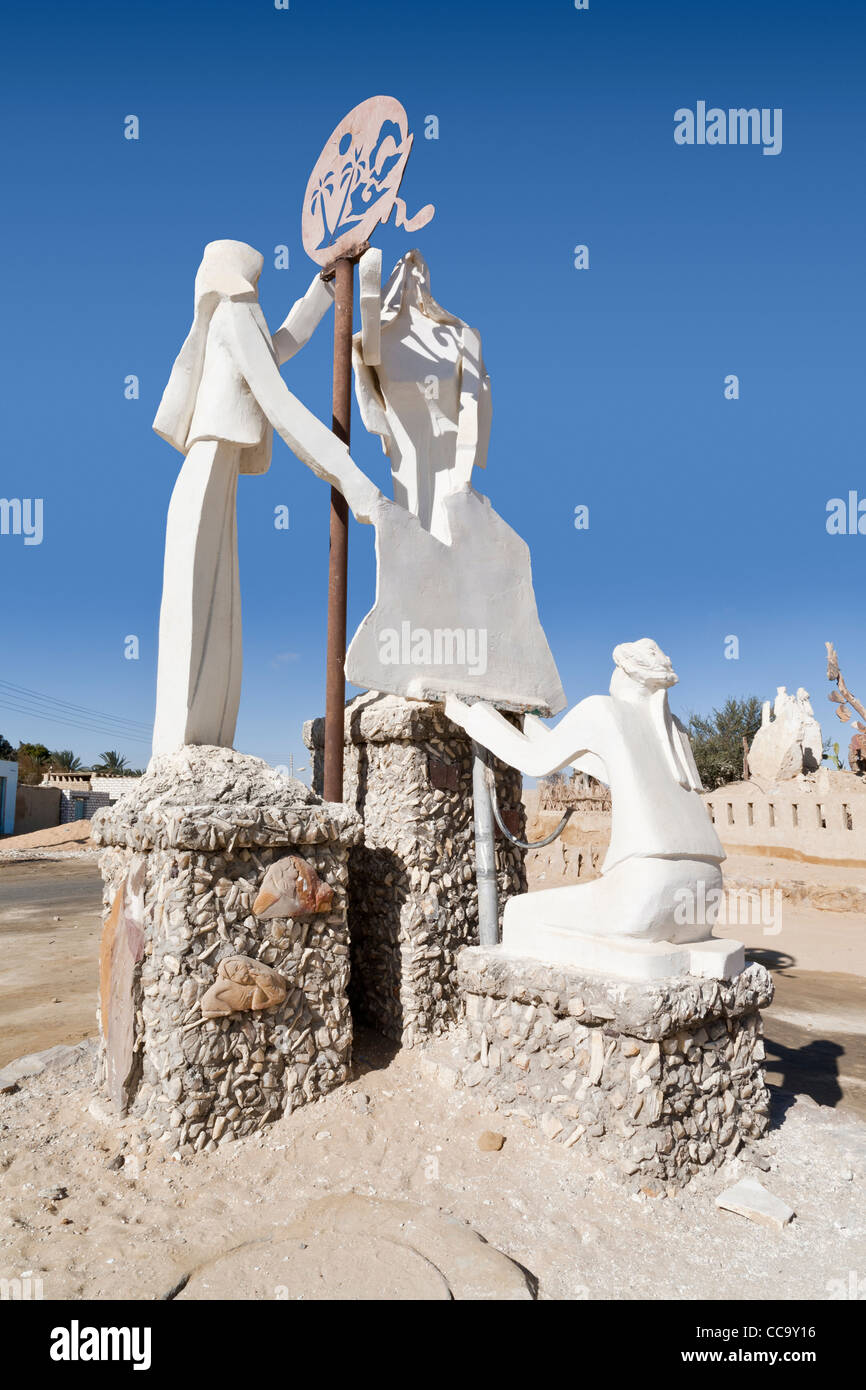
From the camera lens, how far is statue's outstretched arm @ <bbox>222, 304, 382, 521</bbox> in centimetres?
425

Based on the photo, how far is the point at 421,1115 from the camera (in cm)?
399

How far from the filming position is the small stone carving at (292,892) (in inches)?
153

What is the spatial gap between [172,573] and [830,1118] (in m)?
4.44

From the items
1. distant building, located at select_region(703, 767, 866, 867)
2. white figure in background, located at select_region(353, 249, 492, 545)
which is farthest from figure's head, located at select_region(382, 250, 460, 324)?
distant building, located at select_region(703, 767, 866, 867)

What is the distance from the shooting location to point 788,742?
24.5 meters

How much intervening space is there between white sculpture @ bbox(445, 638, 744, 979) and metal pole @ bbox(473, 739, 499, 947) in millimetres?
428

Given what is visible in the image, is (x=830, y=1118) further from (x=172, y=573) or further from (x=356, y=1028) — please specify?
(x=172, y=573)

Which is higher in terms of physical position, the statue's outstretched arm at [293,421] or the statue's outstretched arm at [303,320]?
the statue's outstretched arm at [303,320]

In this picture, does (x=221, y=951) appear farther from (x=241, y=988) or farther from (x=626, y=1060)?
(x=626, y=1060)

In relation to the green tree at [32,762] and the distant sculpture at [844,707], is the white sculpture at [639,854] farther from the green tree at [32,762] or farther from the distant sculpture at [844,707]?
the green tree at [32,762]

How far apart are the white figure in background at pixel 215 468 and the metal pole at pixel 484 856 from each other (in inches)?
55.6

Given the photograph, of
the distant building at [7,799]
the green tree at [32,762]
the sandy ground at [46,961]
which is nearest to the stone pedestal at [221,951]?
the sandy ground at [46,961]

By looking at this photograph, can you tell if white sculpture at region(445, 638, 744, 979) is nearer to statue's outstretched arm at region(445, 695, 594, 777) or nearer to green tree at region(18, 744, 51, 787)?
statue's outstretched arm at region(445, 695, 594, 777)

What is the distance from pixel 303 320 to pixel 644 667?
2896 millimetres
